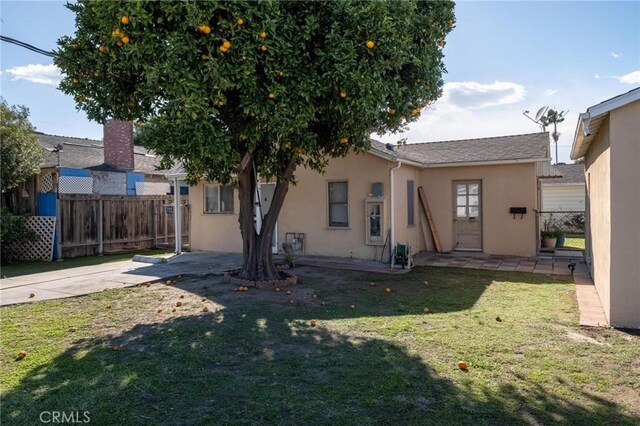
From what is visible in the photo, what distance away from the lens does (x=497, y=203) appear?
11.6 m

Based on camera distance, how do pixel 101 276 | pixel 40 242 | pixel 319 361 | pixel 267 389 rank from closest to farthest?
pixel 267 389 < pixel 319 361 < pixel 101 276 < pixel 40 242

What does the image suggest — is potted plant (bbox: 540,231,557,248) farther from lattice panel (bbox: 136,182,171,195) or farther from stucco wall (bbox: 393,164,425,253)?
lattice panel (bbox: 136,182,171,195)

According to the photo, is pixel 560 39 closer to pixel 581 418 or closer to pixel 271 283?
pixel 271 283

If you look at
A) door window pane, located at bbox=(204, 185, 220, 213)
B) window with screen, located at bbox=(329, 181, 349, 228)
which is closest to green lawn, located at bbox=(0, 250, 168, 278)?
door window pane, located at bbox=(204, 185, 220, 213)

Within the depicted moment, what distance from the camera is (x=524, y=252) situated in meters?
11.3

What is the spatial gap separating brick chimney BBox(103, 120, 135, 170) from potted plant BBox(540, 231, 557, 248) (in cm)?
1532

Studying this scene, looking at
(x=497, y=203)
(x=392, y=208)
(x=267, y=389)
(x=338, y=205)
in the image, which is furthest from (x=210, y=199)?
(x=267, y=389)

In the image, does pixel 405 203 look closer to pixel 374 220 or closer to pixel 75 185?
pixel 374 220

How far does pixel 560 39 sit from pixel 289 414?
10017mm

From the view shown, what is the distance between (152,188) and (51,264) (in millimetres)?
5510

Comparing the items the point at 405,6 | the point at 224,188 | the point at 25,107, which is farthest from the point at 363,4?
the point at 25,107

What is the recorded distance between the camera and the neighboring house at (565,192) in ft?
72.3

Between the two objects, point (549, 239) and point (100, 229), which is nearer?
point (549, 239)

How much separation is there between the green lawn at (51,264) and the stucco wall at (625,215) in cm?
1157
